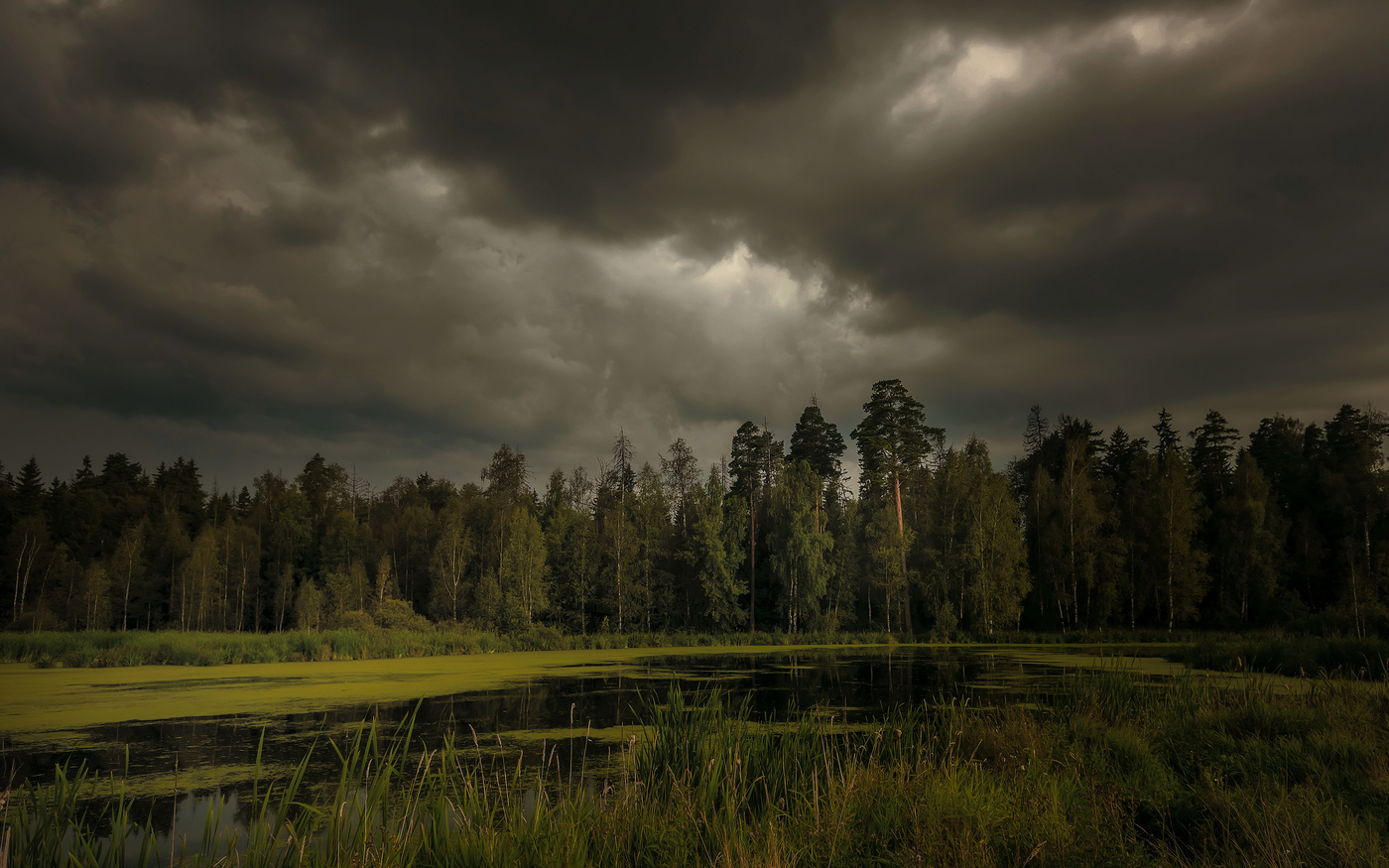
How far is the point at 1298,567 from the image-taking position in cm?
3928

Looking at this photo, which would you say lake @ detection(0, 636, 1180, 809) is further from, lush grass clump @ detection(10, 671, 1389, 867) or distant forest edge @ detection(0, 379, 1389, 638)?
distant forest edge @ detection(0, 379, 1389, 638)

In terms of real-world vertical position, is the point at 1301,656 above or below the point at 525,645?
above

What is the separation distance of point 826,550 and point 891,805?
4090 cm

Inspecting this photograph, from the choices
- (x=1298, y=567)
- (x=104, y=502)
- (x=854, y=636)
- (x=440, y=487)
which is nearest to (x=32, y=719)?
(x=854, y=636)

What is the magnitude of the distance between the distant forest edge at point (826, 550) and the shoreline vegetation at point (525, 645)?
2.50 metres

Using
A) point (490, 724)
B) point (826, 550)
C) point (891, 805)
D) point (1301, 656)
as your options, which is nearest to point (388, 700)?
point (490, 724)

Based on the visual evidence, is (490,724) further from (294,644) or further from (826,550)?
(826,550)

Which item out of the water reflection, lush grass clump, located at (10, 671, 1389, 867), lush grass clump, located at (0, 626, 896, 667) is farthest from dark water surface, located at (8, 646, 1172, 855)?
lush grass clump, located at (0, 626, 896, 667)

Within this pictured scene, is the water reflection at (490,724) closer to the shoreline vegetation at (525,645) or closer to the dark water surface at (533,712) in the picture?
the dark water surface at (533,712)

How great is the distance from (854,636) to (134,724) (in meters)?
33.2

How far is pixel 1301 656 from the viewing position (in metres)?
18.2

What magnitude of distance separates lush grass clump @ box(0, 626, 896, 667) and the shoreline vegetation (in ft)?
0.12

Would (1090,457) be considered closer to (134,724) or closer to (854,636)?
(854,636)

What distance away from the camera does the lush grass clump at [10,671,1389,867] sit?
409cm
